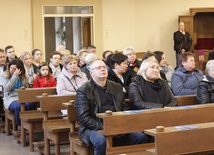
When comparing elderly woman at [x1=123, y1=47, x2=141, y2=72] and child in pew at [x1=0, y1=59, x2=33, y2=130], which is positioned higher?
elderly woman at [x1=123, y1=47, x2=141, y2=72]

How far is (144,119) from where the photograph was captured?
4.66 meters

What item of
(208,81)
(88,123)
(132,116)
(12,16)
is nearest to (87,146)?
(88,123)

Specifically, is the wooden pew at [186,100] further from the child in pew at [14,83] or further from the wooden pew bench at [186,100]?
the child in pew at [14,83]

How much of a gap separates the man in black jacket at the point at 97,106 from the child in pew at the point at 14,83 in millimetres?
2441

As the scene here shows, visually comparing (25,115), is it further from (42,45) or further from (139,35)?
(139,35)

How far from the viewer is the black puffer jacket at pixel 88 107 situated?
16.0 feet

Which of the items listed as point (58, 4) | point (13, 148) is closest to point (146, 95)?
point (13, 148)

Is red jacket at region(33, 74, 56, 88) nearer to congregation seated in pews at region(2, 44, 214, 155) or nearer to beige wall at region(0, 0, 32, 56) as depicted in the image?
congregation seated in pews at region(2, 44, 214, 155)

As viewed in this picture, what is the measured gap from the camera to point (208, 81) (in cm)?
568

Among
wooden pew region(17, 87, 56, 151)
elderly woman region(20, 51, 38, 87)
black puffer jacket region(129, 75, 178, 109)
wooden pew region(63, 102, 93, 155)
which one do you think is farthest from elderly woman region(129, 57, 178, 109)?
elderly woman region(20, 51, 38, 87)

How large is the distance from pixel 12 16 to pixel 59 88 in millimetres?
8045

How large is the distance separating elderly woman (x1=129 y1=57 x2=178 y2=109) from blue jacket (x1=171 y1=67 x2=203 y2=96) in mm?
1021

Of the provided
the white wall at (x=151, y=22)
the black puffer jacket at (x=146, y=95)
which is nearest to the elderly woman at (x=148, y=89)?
the black puffer jacket at (x=146, y=95)

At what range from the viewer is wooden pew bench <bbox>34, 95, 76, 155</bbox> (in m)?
5.84
